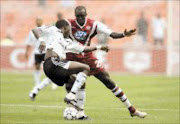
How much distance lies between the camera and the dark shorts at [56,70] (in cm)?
1282

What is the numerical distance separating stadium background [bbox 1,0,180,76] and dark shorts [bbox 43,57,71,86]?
17.2m

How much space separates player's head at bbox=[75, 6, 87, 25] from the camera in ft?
44.4

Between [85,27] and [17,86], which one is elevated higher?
[85,27]

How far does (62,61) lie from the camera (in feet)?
42.5

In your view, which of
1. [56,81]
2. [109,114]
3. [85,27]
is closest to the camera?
[56,81]

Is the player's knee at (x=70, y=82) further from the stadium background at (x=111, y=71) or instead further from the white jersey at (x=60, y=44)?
the stadium background at (x=111, y=71)

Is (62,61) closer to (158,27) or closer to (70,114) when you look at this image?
(70,114)

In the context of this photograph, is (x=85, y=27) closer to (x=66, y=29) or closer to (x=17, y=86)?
(x=66, y=29)

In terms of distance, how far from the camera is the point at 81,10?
44.4 ft

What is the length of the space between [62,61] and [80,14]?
4.13 feet

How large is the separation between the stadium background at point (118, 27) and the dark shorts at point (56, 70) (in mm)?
17155

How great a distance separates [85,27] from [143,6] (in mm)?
22692

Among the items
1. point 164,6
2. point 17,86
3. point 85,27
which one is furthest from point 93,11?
point 85,27

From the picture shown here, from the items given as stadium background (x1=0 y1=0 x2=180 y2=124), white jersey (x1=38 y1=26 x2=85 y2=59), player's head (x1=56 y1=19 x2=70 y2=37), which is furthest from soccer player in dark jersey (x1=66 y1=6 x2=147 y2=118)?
stadium background (x1=0 y1=0 x2=180 y2=124)
